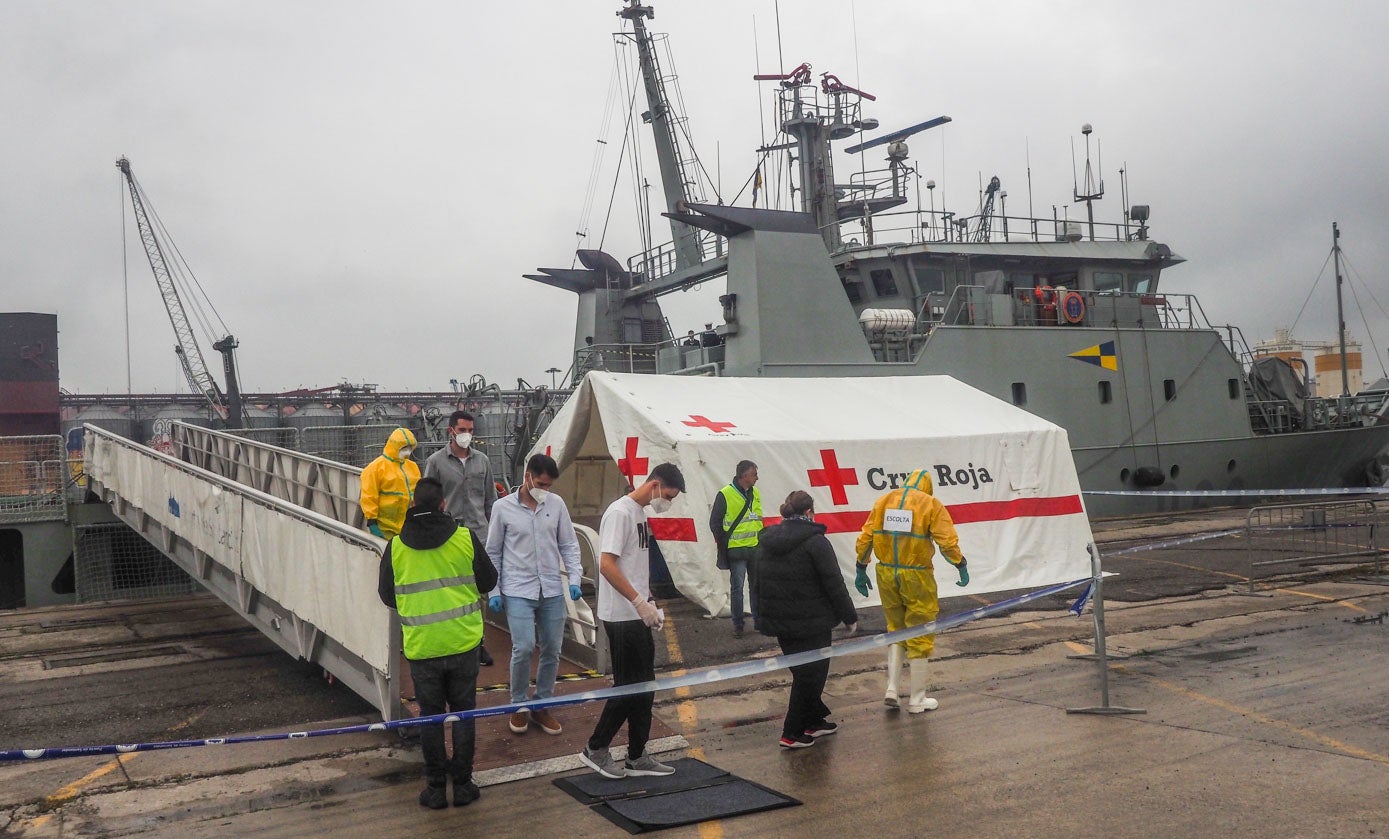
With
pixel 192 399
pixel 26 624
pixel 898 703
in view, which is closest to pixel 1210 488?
pixel 898 703

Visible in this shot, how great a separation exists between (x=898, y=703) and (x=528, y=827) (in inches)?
120

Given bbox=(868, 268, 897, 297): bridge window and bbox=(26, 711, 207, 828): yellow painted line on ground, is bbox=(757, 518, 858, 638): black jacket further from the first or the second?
bbox=(868, 268, 897, 297): bridge window

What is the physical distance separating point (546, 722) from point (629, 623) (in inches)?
55.6

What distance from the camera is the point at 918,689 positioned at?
705 cm

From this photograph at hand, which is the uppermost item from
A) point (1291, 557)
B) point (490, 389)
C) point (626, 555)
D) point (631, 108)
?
point (631, 108)

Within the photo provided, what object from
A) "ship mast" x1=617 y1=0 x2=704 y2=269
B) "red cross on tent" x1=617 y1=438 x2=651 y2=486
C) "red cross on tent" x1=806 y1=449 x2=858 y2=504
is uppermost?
"ship mast" x1=617 y1=0 x2=704 y2=269

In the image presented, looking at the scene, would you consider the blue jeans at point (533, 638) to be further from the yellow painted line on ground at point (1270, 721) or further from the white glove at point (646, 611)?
the yellow painted line on ground at point (1270, 721)

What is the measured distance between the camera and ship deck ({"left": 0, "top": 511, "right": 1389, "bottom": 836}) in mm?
5070

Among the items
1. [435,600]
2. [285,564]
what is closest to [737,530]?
[285,564]

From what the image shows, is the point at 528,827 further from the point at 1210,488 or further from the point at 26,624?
the point at 1210,488

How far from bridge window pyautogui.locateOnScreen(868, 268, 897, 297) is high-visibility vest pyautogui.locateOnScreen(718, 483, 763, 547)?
35.1ft

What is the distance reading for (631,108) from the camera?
24.5m

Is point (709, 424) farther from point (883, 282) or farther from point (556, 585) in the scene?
point (883, 282)

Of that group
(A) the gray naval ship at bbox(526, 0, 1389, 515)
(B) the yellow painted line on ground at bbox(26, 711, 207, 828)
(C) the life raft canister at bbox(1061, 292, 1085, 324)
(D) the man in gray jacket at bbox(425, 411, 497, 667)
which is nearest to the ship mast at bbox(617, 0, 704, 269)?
(A) the gray naval ship at bbox(526, 0, 1389, 515)
